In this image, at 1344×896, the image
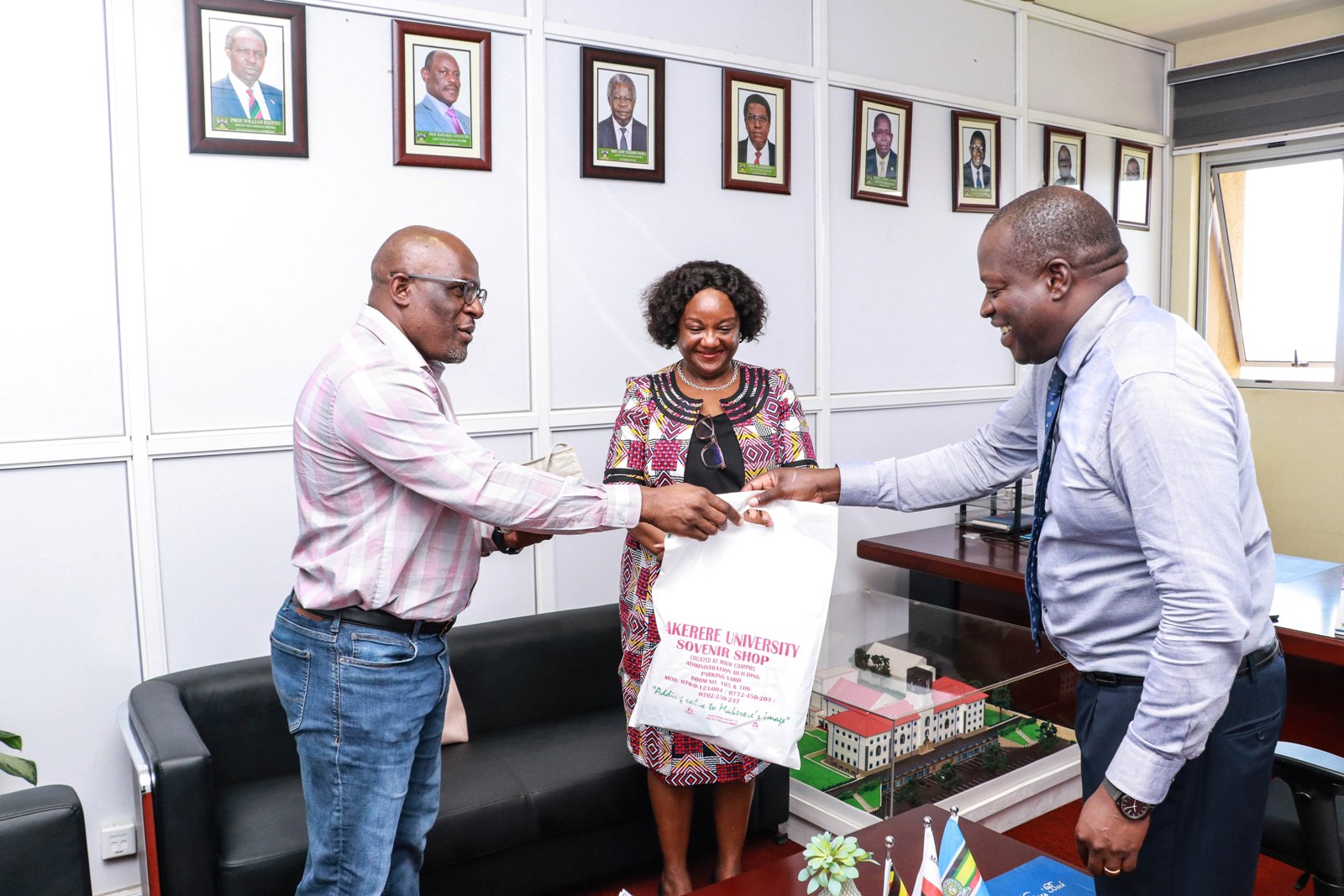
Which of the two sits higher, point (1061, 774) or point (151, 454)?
point (151, 454)

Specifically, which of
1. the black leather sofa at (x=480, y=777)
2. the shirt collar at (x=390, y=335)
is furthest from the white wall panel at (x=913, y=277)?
the shirt collar at (x=390, y=335)

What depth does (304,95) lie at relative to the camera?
8.31ft

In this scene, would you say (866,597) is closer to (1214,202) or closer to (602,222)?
(602,222)

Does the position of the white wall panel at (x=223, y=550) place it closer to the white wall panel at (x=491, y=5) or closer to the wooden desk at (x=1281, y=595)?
the white wall panel at (x=491, y=5)

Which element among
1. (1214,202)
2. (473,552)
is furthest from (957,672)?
(1214,202)

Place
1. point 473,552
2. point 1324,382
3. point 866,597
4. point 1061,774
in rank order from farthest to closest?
point 1324,382
point 866,597
point 1061,774
point 473,552

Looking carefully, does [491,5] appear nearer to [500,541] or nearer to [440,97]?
[440,97]

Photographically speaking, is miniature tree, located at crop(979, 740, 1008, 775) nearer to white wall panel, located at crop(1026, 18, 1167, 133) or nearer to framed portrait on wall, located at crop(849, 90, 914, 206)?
framed portrait on wall, located at crop(849, 90, 914, 206)

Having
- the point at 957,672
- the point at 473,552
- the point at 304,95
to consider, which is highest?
the point at 304,95

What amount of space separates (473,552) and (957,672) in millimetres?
1434

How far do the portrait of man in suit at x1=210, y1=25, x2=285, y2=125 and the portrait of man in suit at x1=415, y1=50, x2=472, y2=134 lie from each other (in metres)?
0.39

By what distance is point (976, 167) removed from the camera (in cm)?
402

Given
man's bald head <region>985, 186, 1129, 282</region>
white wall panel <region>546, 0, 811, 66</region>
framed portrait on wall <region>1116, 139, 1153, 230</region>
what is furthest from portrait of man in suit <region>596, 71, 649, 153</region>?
framed portrait on wall <region>1116, 139, 1153, 230</region>

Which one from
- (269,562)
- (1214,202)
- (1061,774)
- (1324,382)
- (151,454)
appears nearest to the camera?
(151,454)
